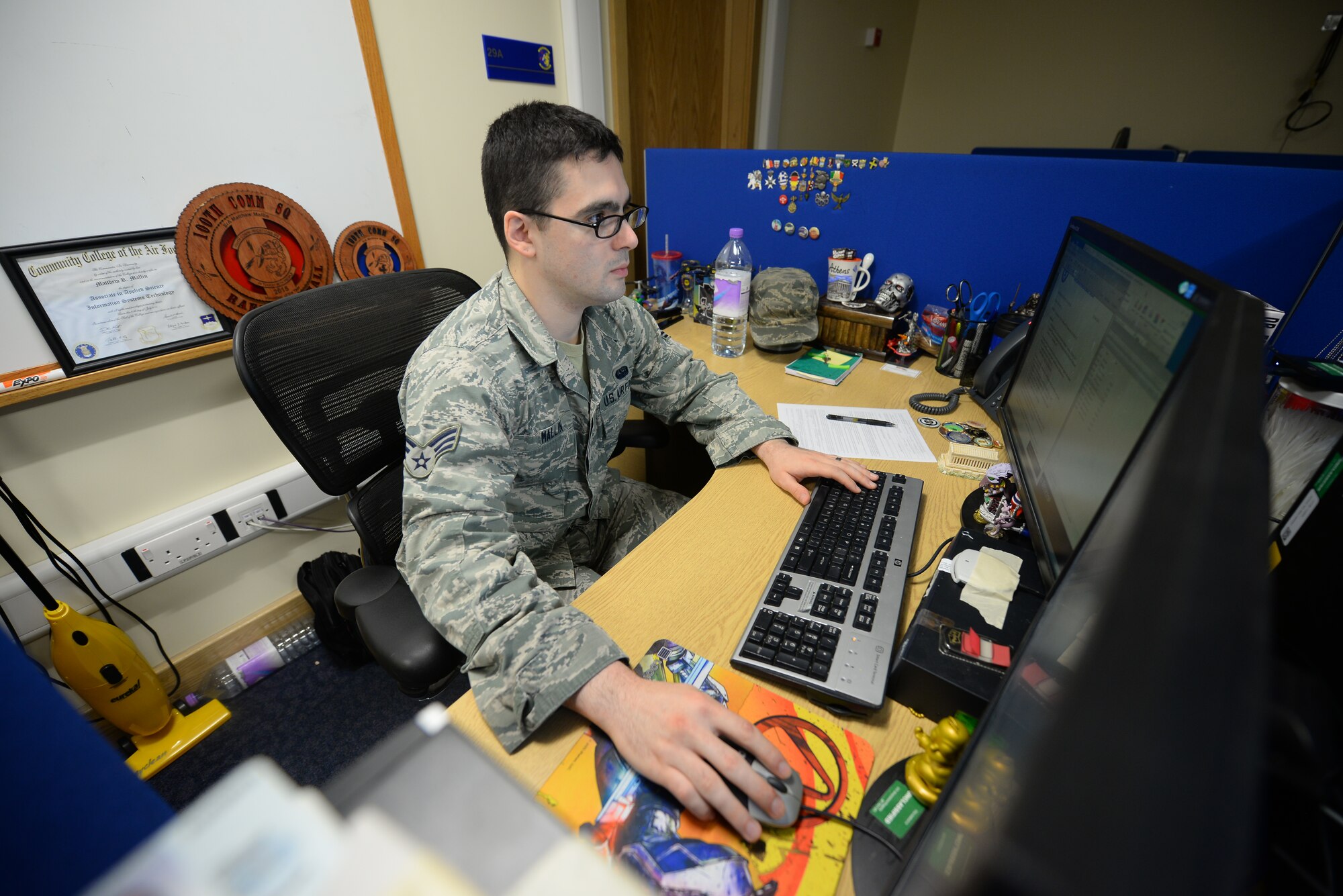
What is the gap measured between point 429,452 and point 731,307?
0.95m

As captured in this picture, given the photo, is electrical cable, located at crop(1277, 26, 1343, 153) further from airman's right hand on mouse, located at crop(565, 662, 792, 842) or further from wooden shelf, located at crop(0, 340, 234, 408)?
wooden shelf, located at crop(0, 340, 234, 408)

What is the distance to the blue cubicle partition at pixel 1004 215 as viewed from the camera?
39.1 inches

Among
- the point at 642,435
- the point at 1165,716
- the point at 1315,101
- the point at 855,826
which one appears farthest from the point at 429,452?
the point at 1315,101

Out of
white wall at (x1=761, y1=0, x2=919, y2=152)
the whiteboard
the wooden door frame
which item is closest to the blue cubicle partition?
the wooden door frame

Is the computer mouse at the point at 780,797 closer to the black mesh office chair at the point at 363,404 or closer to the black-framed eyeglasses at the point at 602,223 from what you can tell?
the black mesh office chair at the point at 363,404

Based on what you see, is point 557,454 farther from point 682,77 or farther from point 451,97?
point 682,77

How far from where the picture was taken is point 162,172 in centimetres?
113

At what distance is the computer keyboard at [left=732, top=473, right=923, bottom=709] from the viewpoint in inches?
23.4

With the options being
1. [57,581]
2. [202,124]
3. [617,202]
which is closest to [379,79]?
[202,124]

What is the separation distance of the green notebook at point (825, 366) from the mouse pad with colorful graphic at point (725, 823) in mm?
923

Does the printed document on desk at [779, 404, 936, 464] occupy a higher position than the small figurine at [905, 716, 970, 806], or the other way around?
the small figurine at [905, 716, 970, 806]

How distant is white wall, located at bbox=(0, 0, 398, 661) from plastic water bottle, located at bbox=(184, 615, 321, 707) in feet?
0.33

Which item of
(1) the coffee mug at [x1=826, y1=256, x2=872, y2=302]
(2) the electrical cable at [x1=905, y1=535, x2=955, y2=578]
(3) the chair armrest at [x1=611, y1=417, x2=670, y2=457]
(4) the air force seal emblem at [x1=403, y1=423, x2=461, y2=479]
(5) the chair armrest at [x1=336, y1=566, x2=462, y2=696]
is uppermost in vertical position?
(1) the coffee mug at [x1=826, y1=256, x2=872, y2=302]

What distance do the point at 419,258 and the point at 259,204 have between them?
41 centimetres
